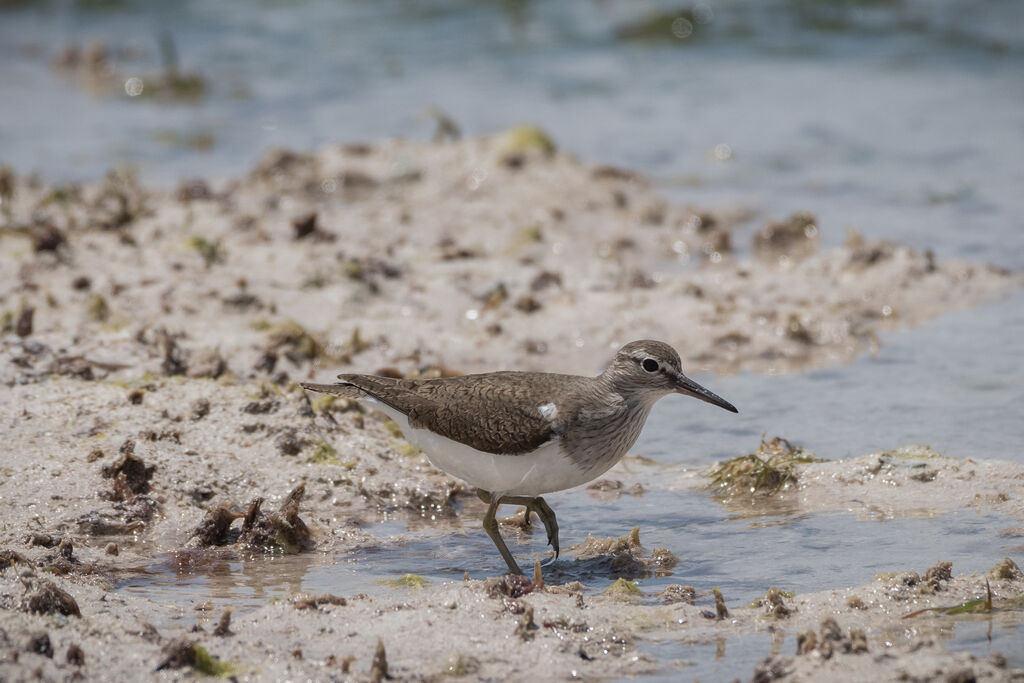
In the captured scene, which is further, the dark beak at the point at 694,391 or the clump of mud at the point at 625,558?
the dark beak at the point at 694,391

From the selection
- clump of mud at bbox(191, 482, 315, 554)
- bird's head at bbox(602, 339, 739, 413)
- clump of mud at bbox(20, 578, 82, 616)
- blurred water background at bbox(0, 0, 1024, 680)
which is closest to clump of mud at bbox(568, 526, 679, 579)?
blurred water background at bbox(0, 0, 1024, 680)

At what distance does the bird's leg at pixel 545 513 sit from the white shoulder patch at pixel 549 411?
0.52 m

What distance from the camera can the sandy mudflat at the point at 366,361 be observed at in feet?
15.6

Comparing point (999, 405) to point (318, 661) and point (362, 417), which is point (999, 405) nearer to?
point (362, 417)

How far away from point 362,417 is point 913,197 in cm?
696

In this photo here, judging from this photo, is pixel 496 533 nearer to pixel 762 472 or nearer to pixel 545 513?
pixel 545 513

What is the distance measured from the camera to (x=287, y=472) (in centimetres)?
666

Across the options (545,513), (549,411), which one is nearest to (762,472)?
(545,513)

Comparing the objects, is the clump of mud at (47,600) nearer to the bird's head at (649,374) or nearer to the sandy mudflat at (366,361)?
the sandy mudflat at (366,361)

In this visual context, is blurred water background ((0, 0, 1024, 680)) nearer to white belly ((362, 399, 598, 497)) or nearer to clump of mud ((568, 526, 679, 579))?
clump of mud ((568, 526, 679, 579))

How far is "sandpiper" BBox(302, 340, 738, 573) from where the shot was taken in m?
5.86

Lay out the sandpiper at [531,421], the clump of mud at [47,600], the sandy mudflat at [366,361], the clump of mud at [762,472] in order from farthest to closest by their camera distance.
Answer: the clump of mud at [762,472] → the sandpiper at [531,421] → the sandy mudflat at [366,361] → the clump of mud at [47,600]

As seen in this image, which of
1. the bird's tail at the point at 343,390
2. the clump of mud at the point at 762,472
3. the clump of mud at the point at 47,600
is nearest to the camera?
the clump of mud at the point at 47,600

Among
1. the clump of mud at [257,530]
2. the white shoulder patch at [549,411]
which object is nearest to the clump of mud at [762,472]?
the white shoulder patch at [549,411]
